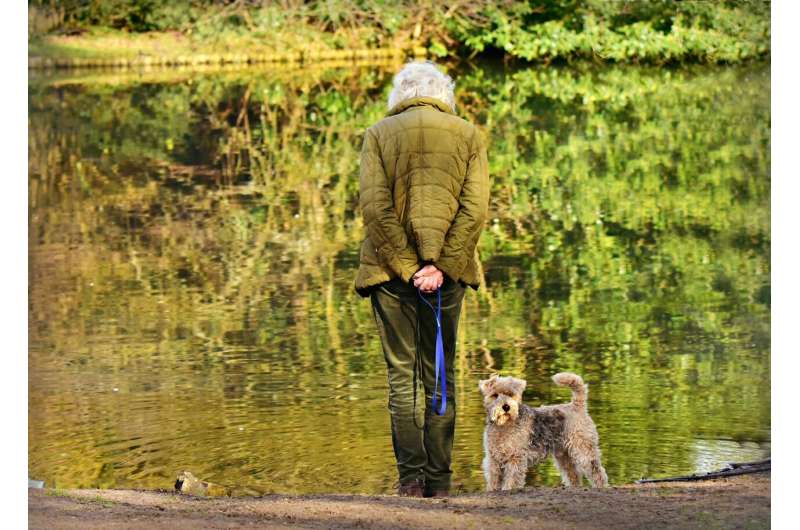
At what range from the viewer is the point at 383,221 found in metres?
5.83

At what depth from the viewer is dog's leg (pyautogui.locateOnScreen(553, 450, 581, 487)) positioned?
6.23 metres

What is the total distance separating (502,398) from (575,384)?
301 mm

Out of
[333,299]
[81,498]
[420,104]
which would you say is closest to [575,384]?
[420,104]

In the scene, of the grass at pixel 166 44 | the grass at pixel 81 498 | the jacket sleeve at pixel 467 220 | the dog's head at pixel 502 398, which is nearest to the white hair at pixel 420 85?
the jacket sleeve at pixel 467 220

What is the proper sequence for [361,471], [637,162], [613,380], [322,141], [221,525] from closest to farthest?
[221,525] → [361,471] → [613,380] → [637,162] → [322,141]

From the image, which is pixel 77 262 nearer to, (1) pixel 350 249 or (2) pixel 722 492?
(1) pixel 350 249

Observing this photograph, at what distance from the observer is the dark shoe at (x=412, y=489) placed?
240 inches

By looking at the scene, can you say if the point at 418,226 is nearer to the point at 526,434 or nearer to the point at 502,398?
the point at 502,398

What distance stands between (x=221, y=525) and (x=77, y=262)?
7.99 meters

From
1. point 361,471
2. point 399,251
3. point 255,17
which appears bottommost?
point 361,471

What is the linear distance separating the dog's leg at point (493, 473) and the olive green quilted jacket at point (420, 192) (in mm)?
774

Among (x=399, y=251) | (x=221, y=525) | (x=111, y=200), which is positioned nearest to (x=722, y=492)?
(x=399, y=251)

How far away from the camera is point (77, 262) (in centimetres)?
1275

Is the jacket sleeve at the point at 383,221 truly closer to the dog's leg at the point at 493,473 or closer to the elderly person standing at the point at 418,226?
the elderly person standing at the point at 418,226
